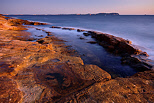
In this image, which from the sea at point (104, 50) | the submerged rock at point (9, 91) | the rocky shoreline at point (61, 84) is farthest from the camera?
the sea at point (104, 50)

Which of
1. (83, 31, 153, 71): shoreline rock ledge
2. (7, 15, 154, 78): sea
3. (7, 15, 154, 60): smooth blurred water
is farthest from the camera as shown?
(7, 15, 154, 60): smooth blurred water

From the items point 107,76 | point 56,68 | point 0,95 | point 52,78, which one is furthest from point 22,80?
point 107,76

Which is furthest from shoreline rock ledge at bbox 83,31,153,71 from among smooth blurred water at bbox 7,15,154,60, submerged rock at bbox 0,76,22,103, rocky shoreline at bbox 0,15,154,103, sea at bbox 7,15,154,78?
submerged rock at bbox 0,76,22,103

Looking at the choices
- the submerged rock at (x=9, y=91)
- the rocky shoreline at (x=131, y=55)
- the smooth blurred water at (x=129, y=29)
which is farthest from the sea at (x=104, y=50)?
the submerged rock at (x=9, y=91)

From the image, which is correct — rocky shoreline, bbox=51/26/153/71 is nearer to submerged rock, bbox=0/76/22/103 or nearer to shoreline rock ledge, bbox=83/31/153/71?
shoreline rock ledge, bbox=83/31/153/71

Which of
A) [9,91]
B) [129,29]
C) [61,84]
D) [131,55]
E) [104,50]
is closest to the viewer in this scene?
[9,91]

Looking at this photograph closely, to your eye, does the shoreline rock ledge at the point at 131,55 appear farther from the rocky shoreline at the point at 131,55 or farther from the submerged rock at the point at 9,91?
the submerged rock at the point at 9,91

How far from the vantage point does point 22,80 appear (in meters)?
4.16

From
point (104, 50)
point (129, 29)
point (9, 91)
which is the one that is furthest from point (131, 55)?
point (129, 29)

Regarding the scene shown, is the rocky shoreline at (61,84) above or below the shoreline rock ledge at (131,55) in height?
above

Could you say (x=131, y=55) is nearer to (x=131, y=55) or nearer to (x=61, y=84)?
(x=131, y=55)

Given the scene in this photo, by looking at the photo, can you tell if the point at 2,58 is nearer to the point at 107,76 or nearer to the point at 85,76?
the point at 85,76

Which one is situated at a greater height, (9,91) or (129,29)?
(129,29)

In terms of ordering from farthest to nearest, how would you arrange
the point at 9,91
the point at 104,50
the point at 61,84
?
the point at 104,50, the point at 61,84, the point at 9,91
